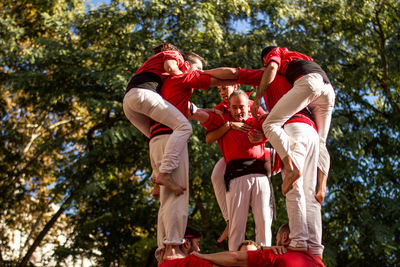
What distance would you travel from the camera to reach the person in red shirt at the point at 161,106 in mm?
4559

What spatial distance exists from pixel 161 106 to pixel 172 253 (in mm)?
1313

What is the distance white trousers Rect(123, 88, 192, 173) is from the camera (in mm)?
4566

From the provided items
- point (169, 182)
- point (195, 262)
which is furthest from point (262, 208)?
point (195, 262)

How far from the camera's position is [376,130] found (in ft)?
46.4

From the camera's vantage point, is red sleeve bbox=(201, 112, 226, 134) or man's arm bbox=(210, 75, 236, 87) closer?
man's arm bbox=(210, 75, 236, 87)

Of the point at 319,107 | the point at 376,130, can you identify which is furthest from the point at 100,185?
the point at 319,107

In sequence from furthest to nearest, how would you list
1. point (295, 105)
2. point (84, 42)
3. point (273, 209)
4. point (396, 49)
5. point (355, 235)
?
point (84, 42) < point (396, 49) < point (355, 235) < point (273, 209) < point (295, 105)

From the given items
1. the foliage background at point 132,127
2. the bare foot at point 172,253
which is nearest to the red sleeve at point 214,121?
the bare foot at point 172,253

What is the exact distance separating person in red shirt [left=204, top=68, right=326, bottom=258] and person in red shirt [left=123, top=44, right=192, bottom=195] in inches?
17.4

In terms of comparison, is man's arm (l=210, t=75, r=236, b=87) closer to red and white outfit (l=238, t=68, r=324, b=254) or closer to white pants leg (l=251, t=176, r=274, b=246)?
red and white outfit (l=238, t=68, r=324, b=254)

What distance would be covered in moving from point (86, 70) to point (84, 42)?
4.08ft

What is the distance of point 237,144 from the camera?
5.47 m

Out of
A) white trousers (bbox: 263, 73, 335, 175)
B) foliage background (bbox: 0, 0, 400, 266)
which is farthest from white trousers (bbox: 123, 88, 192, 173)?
foliage background (bbox: 0, 0, 400, 266)

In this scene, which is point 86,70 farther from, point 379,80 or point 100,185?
point 379,80
